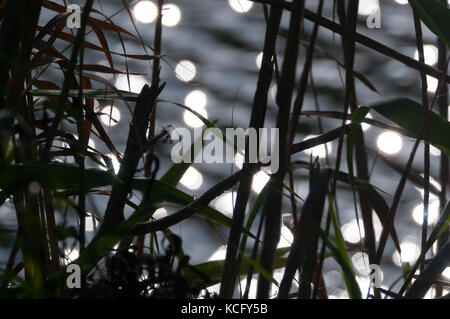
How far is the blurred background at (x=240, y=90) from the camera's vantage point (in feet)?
8.34

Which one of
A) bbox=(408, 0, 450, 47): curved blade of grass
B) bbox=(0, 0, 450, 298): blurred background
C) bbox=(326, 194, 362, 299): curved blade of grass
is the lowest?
bbox=(326, 194, 362, 299): curved blade of grass

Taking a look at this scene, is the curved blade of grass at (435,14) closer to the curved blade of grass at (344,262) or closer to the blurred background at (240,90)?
the curved blade of grass at (344,262)

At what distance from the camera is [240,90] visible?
3.44 m

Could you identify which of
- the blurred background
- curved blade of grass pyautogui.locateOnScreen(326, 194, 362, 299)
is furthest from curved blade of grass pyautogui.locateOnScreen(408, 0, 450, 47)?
the blurred background

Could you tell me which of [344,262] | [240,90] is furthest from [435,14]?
[240,90]

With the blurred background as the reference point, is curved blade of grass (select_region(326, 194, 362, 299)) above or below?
below

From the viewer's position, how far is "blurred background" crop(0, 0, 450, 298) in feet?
8.34

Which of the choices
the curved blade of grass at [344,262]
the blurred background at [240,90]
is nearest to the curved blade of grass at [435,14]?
the curved blade of grass at [344,262]

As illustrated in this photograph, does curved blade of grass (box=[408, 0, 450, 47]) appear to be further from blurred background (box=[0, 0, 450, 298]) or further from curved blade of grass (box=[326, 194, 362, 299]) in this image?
blurred background (box=[0, 0, 450, 298])

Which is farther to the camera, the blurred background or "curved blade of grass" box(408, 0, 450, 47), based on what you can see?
the blurred background

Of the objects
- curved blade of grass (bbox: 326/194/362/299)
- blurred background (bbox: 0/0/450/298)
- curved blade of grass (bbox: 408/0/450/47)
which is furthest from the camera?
blurred background (bbox: 0/0/450/298)

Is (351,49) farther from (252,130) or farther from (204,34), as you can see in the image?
(204,34)

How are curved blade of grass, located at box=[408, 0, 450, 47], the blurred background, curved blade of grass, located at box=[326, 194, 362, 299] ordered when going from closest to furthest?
curved blade of grass, located at box=[326, 194, 362, 299] < curved blade of grass, located at box=[408, 0, 450, 47] < the blurred background
